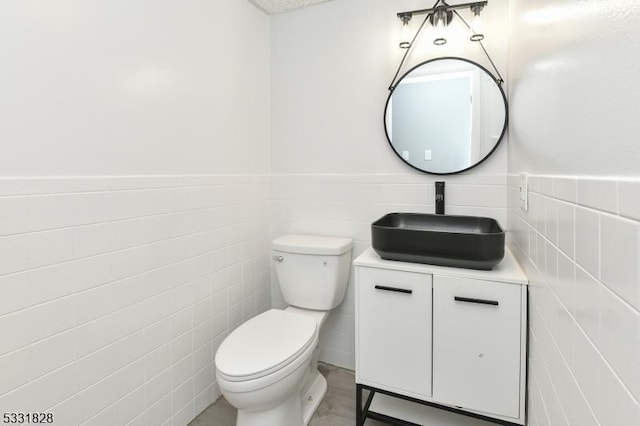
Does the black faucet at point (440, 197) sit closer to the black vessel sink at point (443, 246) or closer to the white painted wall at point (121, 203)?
the black vessel sink at point (443, 246)

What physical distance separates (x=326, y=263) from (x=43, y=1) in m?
1.53

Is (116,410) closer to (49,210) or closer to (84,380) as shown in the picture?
(84,380)

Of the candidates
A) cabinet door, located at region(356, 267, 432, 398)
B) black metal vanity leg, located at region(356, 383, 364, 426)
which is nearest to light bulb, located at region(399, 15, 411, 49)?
cabinet door, located at region(356, 267, 432, 398)

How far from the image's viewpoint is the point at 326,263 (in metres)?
1.86

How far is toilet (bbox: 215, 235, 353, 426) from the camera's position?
4.22ft

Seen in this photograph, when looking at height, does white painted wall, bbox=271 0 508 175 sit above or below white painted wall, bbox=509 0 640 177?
above

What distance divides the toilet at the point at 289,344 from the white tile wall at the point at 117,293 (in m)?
0.30

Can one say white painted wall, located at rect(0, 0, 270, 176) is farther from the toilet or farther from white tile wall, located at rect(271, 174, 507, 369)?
the toilet

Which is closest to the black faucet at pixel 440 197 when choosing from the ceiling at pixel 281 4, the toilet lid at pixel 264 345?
the toilet lid at pixel 264 345

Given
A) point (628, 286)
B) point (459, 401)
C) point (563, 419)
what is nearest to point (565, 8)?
point (628, 286)

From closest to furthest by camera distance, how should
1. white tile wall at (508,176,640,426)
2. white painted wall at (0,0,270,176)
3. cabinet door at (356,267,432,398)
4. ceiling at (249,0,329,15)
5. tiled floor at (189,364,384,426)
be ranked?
1. white tile wall at (508,176,640,426)
2. white painted wall at (0,0,270,176)
3. cabinet door at (356,267,432,398)
4. tiled floor at (189,364,384,426)
5. ceiling at (249,0,329,15)

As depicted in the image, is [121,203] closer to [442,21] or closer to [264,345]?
[264,345]

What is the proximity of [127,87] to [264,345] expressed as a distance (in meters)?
1.18

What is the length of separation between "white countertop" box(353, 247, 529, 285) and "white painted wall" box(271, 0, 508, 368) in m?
Result: 0.43
